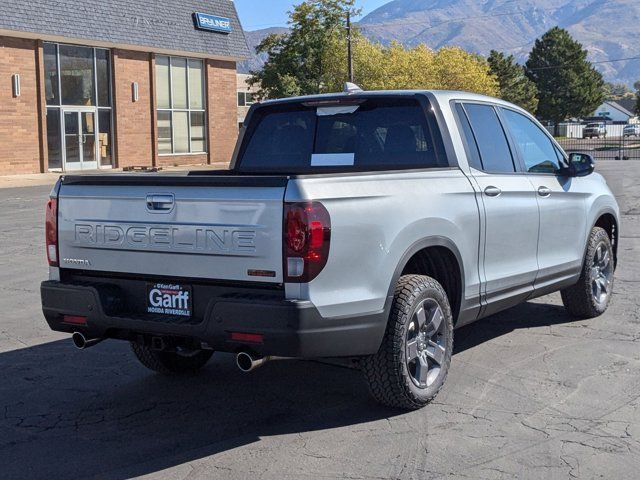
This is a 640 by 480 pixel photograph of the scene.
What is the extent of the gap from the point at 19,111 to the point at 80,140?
3393 mm

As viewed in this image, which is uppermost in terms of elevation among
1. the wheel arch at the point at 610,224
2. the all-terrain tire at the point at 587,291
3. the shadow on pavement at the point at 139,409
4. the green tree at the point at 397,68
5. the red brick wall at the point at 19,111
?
the green tree at the point at 397,68

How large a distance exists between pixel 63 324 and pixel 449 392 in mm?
2492

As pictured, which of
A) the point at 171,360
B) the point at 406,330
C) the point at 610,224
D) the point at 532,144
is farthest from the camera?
the point at 610,224

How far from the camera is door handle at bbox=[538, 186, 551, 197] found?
659 centimetres

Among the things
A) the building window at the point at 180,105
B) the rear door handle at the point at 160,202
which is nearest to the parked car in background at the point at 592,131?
the building window at the point at 180,105

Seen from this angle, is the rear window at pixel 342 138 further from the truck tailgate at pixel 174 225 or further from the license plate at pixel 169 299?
the license plate at pixel 169 299

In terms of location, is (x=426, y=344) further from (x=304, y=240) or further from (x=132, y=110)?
(x=132, y=110)

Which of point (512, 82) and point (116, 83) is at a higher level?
point (512, 82)

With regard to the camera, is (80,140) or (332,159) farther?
(80,140)

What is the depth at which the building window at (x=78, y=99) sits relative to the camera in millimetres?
32562

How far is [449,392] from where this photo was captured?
5547 millimetres

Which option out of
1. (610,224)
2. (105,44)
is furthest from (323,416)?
(105,44)

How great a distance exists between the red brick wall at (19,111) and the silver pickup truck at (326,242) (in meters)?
26.5

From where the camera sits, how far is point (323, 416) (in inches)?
203
